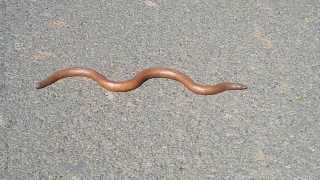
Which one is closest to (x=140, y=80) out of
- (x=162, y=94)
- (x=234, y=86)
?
(x=162, y=94)

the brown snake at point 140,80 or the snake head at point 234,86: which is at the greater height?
the snake head at point 234,86

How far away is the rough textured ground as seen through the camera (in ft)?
14.4

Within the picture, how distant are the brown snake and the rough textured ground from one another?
0.21 feet

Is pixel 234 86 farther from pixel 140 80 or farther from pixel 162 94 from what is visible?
pixel 140 80

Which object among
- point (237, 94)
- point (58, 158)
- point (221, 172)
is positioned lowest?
point (58, 158)

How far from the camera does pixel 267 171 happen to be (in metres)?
4.40

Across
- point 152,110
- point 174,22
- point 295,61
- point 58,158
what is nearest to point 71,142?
point 58,158

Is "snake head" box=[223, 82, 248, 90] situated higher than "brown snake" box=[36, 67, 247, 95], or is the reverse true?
"snake head" box=[223, 82, 248, 90]

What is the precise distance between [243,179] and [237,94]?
110 centimetres

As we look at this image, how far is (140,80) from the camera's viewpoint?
5.10 m

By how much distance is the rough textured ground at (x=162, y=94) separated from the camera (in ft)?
14.4

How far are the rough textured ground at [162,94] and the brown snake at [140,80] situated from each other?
0.21 ft

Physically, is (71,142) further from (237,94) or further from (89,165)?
(237,94)

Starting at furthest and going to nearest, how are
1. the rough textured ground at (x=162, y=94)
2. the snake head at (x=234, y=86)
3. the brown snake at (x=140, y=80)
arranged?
the snake head at (x=234, y=86) → the brown snake at (x=140, y=80) → the rough textured ground at (x=162, y=94)
